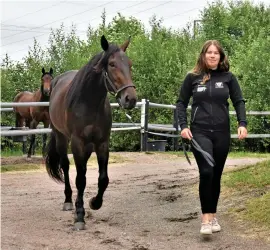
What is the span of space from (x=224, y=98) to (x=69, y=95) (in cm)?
189

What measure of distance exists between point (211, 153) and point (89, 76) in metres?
1.65

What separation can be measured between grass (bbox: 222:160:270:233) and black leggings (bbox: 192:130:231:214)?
555 millimetres

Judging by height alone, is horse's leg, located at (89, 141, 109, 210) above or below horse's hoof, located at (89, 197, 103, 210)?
above

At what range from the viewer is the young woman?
4.89 metres

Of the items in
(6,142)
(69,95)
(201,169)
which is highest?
(69,95)

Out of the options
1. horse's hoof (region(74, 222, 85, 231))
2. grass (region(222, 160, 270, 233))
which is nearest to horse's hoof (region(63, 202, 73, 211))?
horse's hoof (region(74, 222, 85, 231))

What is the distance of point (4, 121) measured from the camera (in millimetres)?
19672

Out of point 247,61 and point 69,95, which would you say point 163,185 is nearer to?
point 69,95

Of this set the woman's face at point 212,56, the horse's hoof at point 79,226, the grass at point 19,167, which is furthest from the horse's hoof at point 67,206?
the grass at point 19,167

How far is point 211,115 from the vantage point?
4.91 m

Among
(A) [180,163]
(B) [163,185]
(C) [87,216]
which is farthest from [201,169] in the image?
(A) [180,163]

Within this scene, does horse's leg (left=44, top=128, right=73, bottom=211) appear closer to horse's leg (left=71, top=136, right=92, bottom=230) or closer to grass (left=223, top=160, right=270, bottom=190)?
horse's leg (left=71, top=136, right=92, bottom=230)

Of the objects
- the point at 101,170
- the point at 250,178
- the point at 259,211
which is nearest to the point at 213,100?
the point at 259,211

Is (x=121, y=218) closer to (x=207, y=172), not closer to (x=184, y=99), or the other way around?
(x=207, y=172)
